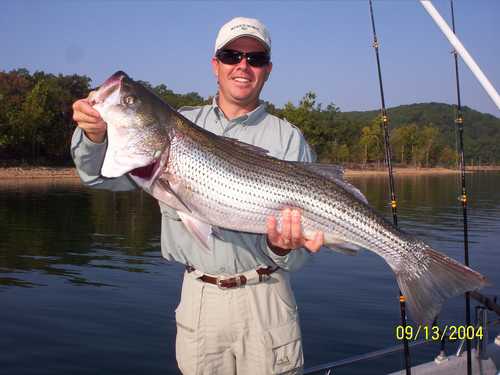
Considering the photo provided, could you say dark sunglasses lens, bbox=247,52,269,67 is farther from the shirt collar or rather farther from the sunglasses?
the shirt collar

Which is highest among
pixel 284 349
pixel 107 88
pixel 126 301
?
pixel 107 88

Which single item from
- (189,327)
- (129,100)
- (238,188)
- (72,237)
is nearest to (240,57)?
(129,100)

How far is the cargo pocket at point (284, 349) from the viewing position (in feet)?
14.1

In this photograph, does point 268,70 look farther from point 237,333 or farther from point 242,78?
point 237,333

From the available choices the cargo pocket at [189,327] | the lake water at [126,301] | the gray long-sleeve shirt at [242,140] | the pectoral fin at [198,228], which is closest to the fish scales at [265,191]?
the pectoral fin at [198,228]

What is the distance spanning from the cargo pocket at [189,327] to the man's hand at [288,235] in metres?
0.78

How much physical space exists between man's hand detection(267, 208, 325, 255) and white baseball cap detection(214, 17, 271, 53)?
1.71m

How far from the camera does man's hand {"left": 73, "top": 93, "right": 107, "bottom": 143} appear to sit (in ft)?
13.0

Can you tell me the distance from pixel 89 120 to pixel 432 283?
10.3ft

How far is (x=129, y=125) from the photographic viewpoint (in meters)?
4.20

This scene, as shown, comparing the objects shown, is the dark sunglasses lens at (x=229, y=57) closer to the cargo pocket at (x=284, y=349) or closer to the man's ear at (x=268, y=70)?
the man's ear at (x=268, y=70)

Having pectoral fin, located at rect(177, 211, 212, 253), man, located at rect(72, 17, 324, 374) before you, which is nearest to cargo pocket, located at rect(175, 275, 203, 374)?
man, located at rect(72, 17, 324, 374)

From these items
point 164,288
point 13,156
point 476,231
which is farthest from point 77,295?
point 13,156

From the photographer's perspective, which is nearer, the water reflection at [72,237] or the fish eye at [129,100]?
the fish eye at [129,100]
